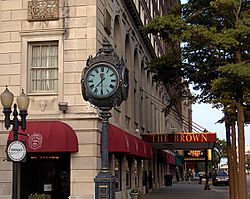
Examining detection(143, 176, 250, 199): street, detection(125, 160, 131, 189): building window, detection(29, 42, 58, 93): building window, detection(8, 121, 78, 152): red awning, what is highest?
detection(29, 42, 58, 93): building window

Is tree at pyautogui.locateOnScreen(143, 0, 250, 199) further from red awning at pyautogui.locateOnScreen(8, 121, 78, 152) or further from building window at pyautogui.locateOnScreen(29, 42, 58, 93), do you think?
red awning at pyautogui.locateOnScreen(8, 121, 78, 152)

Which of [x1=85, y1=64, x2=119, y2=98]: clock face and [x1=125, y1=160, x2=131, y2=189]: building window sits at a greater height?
[x1=85, y1=64, x2=119, y2=98]: clock face

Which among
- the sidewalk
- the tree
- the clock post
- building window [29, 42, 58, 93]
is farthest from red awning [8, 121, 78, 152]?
the sidewalk

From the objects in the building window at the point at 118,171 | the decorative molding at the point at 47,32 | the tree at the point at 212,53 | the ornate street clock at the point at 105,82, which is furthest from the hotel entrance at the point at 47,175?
the ornate street clock at the point at 105,82

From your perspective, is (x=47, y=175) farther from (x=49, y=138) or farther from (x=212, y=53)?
(x=212, y=53)

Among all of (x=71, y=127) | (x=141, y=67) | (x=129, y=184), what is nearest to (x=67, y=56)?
(x=71, y=127)

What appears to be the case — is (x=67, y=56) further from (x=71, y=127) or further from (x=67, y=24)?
(x=71, y=127)

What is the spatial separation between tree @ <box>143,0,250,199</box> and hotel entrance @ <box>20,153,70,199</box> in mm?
7075

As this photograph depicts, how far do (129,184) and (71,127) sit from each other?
34.8 ft

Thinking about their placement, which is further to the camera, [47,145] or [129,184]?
[129,184]

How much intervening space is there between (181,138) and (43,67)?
17.3 metres

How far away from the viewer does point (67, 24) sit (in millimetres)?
20297

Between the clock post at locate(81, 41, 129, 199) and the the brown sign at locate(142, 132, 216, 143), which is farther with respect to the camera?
the the brown sign at locate(142, 132, 216, 143)

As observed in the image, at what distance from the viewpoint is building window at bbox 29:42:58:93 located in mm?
20578
